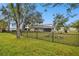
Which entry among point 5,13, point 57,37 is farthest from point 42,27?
point 5,13

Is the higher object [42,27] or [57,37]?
[42,27]

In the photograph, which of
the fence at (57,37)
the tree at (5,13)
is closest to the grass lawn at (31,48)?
the fence at (57,37)

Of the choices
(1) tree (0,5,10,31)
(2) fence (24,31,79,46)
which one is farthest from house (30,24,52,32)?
(1) tree (0,5,10,31)

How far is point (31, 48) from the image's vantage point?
12.0 feet

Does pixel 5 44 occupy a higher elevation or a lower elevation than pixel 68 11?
lower

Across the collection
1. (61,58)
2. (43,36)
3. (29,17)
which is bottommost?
(61,58)

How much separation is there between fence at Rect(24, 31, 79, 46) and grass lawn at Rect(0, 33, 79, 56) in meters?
0.05

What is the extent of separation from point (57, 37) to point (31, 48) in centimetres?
37

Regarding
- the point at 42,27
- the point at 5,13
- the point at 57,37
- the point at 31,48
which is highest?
the point at 5,13

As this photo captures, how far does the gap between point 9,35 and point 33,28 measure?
0.33 metres

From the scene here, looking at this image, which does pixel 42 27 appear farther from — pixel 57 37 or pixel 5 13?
pixel 5 13

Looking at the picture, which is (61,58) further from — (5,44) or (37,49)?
(5,44)

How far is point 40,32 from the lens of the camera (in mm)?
3682

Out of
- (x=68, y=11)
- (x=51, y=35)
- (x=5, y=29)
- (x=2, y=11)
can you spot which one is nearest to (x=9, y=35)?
(x=5, y=29)
